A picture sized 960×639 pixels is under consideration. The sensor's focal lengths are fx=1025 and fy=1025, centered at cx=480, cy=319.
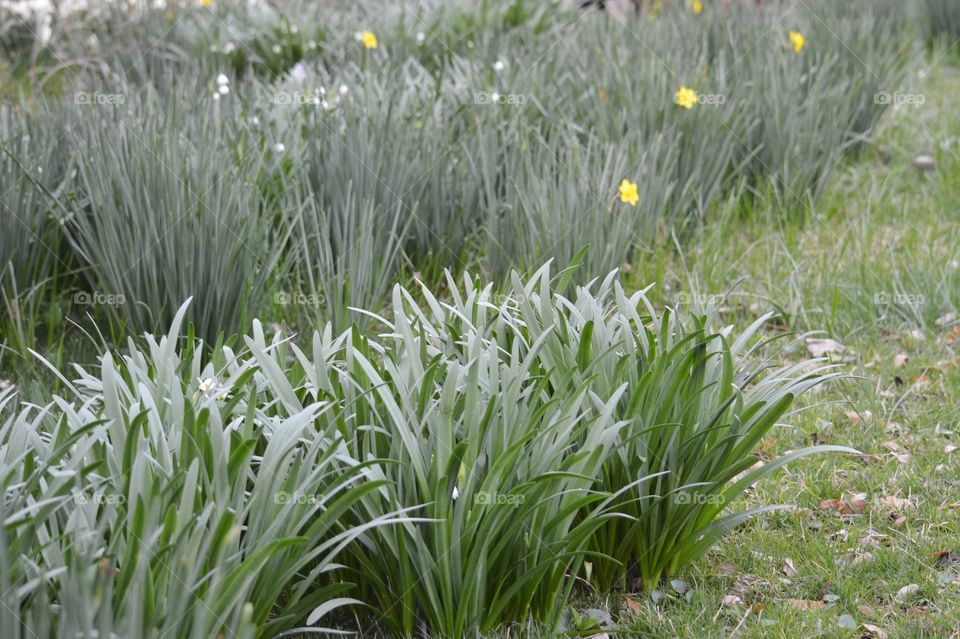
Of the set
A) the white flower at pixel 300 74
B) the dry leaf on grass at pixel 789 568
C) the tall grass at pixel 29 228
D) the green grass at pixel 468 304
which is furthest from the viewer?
the white flower at pixel 300 74

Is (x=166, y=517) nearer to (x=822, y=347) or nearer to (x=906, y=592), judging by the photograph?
(x=906, y=592)

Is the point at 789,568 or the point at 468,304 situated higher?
the point at 468,304

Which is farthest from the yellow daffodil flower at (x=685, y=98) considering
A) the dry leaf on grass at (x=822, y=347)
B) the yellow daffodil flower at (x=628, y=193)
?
the dry leaf on grass at (x=822, y=347)

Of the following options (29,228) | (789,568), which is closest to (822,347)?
(789,568)

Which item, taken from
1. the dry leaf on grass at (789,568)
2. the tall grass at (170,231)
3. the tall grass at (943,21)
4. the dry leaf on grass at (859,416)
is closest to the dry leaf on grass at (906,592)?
the dry leaf on grass at (789,568)

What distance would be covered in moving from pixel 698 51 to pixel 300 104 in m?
2.23

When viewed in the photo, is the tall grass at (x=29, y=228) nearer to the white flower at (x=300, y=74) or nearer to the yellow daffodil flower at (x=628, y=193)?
the white flower at (x=300, y=74)

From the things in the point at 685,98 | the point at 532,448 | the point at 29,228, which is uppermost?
the point at 685,98

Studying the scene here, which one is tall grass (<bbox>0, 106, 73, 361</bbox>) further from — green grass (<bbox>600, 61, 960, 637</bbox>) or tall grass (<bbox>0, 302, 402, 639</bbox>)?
green grass (<bbox>600, 61, 960, 637</bbox>)

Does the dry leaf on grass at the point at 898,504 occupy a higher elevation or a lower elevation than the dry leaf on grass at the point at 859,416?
higher

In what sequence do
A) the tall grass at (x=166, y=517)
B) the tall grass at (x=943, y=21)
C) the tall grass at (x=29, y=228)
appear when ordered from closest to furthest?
the tall grass at (x=166, y=517) → the tall grass at (x=29, y=228) → the tall grass at (x=943, y=21)

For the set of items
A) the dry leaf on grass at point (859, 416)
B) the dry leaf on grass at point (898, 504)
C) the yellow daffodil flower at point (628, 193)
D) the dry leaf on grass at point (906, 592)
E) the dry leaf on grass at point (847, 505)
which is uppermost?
the yellow daffodil flower at point (628, 193)

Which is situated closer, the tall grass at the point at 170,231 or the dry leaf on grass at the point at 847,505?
the dry leaf on grass at the point at 847,505

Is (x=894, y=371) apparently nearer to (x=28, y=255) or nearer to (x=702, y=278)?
(x=702, y=278)
